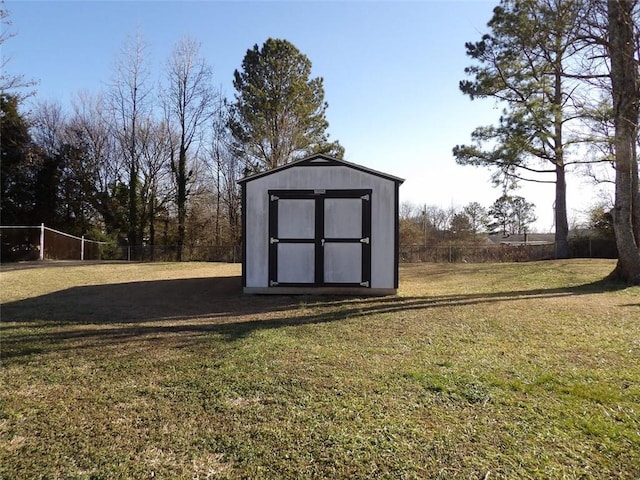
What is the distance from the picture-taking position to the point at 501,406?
3234 mm

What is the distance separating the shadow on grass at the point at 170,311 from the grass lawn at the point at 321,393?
0.20ft

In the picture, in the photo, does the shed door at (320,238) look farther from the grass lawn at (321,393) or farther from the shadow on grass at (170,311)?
the grass lawn at (321,393)

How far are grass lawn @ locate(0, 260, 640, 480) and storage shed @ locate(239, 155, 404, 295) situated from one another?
185cm

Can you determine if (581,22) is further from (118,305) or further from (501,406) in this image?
(118,305)

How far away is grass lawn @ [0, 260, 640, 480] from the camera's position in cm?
250

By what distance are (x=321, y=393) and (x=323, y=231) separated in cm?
586

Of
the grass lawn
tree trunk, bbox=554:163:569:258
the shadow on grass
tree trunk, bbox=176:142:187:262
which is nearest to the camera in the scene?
the grass lawn

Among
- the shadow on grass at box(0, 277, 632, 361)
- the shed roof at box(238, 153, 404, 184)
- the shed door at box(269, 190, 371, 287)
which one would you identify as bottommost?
the shadow on grass at box(0, 277, 632, 361)

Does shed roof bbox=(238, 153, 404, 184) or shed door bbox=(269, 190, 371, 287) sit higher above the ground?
shed roof bbox=(238, 153, 404, 184)

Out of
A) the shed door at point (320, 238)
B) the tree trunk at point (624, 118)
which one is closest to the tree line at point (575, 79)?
the tree trunk at point (624, 118)

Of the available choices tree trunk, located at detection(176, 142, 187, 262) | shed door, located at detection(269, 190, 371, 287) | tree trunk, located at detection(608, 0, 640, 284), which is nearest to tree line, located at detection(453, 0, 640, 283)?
tree trunk, located at detection(608, 0, 640, 284)

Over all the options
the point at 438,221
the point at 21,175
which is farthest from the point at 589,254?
the point at 21,175

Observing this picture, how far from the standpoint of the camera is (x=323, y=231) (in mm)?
9156

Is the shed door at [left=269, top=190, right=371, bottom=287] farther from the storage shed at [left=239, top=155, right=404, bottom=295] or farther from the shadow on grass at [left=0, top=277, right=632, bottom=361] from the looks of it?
the shadow on grass at [left=0, top=277, right=632, bottom=361]
